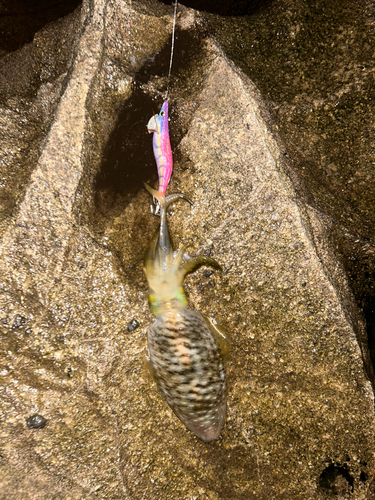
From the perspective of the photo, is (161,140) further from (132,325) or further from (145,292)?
(132,325)

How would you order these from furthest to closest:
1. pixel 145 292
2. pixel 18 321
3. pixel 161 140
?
pixel 145 292 < pixel 161 140 < pixel 18 321

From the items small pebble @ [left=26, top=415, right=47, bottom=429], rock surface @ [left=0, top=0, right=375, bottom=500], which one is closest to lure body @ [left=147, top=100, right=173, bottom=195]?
rock surface @ [left=0, top=0, right=375, bottom=500]

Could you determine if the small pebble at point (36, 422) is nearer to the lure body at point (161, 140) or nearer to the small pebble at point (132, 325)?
the small pebble at point (132, 325)

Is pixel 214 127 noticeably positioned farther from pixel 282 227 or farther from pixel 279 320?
pixel 279 320

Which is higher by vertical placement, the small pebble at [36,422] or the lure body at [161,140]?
the lure body at [161,140]

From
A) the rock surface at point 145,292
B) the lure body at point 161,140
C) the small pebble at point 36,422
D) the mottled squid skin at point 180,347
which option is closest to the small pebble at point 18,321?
the rock surface at point 145,292

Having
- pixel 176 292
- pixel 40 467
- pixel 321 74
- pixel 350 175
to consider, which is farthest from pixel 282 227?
pixel 40 467

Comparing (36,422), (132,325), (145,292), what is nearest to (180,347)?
(132,325)
